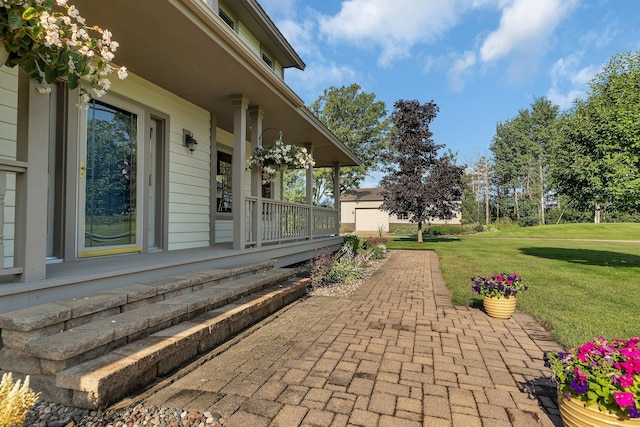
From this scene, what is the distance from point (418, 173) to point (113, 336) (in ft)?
53.0

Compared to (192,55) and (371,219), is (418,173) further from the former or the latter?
(371,219)

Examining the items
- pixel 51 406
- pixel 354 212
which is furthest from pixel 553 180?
pixel 354 212

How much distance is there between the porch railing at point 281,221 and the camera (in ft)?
18.3

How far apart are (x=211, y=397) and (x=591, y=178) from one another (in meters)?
9.57

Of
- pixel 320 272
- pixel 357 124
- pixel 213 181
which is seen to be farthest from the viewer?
pixel 357 124

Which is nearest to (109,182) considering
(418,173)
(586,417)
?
(586,417)

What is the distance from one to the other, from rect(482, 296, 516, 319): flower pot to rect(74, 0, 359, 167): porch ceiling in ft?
14.1

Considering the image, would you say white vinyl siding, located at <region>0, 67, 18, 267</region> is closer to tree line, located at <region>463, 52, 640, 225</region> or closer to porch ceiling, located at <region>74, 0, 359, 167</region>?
porch ceiling, located at <region>74, 0, 359, 167</region>

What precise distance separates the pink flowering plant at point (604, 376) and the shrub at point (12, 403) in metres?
2.79

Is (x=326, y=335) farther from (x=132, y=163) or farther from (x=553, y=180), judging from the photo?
(x=553, y=180)

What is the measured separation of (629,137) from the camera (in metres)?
7.47

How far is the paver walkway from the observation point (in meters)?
2.11

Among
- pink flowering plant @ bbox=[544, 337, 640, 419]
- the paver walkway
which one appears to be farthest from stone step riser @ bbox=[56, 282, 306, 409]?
pink flowering plant @ bbox=[544, 337, 640, 419]

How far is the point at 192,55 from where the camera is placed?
3848mm
